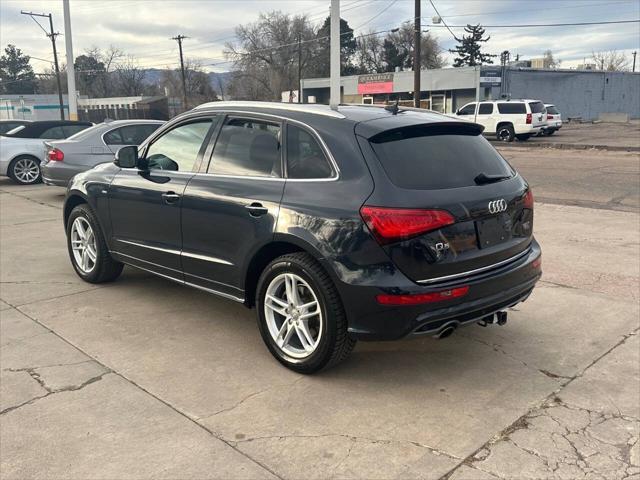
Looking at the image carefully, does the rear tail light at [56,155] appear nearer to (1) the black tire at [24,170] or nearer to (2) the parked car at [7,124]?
(1) the black tire at [24,170]

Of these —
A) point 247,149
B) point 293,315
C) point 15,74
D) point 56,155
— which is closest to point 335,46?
point 56,155

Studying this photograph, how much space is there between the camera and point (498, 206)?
3.66 m

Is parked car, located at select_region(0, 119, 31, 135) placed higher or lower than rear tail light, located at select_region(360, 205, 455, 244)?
higher

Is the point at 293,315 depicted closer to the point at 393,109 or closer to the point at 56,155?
the point at 393,109

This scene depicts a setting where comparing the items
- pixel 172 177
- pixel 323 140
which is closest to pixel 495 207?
pixel 323 140

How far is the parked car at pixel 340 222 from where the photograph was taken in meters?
3.31

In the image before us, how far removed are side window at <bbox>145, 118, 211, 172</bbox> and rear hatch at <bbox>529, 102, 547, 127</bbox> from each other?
2615cm

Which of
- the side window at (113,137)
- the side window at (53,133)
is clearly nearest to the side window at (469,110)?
the side window at (53,133)

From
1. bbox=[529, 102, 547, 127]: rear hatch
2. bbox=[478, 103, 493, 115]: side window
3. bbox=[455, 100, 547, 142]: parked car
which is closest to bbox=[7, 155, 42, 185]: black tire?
bbox=[455, 100, 547, 142]: parked car

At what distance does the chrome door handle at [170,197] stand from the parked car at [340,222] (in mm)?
16

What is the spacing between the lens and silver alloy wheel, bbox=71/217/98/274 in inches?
223

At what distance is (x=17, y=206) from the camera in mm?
10953

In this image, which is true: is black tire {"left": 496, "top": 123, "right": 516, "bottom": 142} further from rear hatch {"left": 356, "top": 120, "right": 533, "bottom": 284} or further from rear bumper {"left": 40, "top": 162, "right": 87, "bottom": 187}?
rear hatch {"left": 356, "top": 120, "right": 533, "bottom": 284}

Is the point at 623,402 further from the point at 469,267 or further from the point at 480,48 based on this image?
the point at 480,48
